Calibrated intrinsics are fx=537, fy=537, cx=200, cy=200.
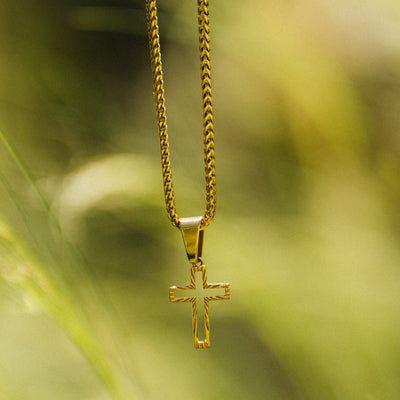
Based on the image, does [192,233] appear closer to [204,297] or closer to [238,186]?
[204,297]

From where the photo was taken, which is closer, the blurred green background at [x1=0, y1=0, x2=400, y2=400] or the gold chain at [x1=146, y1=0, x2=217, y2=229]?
the gold chain at [x1=146, y1=0, x2=217, y2=229]

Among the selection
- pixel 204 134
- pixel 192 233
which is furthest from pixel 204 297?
pixel 204 134

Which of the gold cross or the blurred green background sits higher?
the blurred green background

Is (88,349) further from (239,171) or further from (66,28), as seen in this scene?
(66,28)

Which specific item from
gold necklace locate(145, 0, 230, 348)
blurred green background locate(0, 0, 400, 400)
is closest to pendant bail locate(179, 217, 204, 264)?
gold necklace locate(145, 0, 230, 348)

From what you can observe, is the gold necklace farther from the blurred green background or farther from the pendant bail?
the blurred green background

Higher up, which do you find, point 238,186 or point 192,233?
point 238,186

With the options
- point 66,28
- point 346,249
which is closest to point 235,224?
point 346,249

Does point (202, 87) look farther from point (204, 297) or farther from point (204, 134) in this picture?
point (204, 297)

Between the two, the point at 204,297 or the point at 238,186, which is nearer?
the point at 204,297
